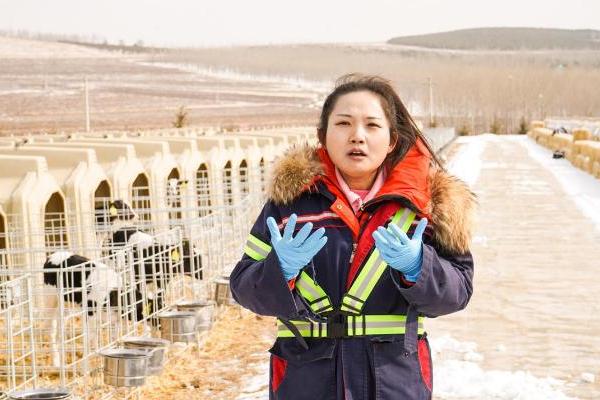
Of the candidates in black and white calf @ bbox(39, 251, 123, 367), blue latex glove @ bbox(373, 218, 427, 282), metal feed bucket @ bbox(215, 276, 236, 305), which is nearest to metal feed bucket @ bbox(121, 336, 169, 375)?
black and white calf @ bbox(39, 251, 123, 367)

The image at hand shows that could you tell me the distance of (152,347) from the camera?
7645mm

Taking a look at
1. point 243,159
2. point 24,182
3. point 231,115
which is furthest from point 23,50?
point 24,182

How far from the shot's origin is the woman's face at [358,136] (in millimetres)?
3336

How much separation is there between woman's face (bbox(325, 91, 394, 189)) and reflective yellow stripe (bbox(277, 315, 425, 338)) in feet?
1.59

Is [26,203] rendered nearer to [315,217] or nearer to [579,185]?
[315,217]

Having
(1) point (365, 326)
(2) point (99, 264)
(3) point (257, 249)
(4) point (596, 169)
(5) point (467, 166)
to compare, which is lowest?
(5) point (467, 166)

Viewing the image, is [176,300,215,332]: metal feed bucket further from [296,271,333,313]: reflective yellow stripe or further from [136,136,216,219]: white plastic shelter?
[136,136,216,219]: white plastic shelter

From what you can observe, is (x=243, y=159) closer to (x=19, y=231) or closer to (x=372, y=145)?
(x=19, y=231)

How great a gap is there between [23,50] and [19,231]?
154769mm

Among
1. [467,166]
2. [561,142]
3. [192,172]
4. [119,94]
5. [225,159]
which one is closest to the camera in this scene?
[192,172]

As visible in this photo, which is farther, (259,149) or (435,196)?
(259,149)

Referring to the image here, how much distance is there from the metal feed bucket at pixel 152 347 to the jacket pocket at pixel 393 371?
14.0 feet

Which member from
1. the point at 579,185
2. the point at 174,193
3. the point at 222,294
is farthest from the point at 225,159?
the point at 579,185

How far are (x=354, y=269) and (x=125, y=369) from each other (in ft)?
13.8
